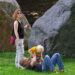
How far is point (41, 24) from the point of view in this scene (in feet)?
46.9

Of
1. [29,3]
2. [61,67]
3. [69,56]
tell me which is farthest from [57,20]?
[29,3]

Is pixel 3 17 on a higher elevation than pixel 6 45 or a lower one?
higher

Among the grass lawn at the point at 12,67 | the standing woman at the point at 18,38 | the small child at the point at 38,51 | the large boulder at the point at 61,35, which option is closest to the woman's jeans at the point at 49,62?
the grass lawn at the point at 12,67

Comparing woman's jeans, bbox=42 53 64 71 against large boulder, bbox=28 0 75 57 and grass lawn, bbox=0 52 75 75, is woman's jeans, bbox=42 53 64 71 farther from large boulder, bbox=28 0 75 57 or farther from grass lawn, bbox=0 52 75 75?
large boulder, bbox=28 0 75 57

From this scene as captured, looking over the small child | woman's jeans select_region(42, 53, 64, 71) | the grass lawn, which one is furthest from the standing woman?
woman's jeans select_region(42, 53, 64, 71)

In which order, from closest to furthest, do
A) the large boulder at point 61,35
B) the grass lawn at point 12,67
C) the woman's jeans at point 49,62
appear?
the woman's jeans at point 49,62 → the grass lawn at point 12,67 → the large boulder at point 61,35

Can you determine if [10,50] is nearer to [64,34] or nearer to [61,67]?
[64,34]

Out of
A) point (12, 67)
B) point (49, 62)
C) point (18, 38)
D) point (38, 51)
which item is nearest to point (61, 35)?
point (12, 67)

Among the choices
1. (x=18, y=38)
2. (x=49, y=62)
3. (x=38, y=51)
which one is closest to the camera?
(x=49, y=62)

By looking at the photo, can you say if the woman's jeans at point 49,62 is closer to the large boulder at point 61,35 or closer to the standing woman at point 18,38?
the standing woman at point 18,38

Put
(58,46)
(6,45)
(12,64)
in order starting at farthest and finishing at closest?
(6,45)
(58,46)
(12,64)

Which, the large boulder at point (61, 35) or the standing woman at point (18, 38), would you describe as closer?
the standing woman at point (18, 38)

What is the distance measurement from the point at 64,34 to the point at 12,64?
8.22ft

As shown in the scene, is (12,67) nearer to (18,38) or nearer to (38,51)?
(18,38)
